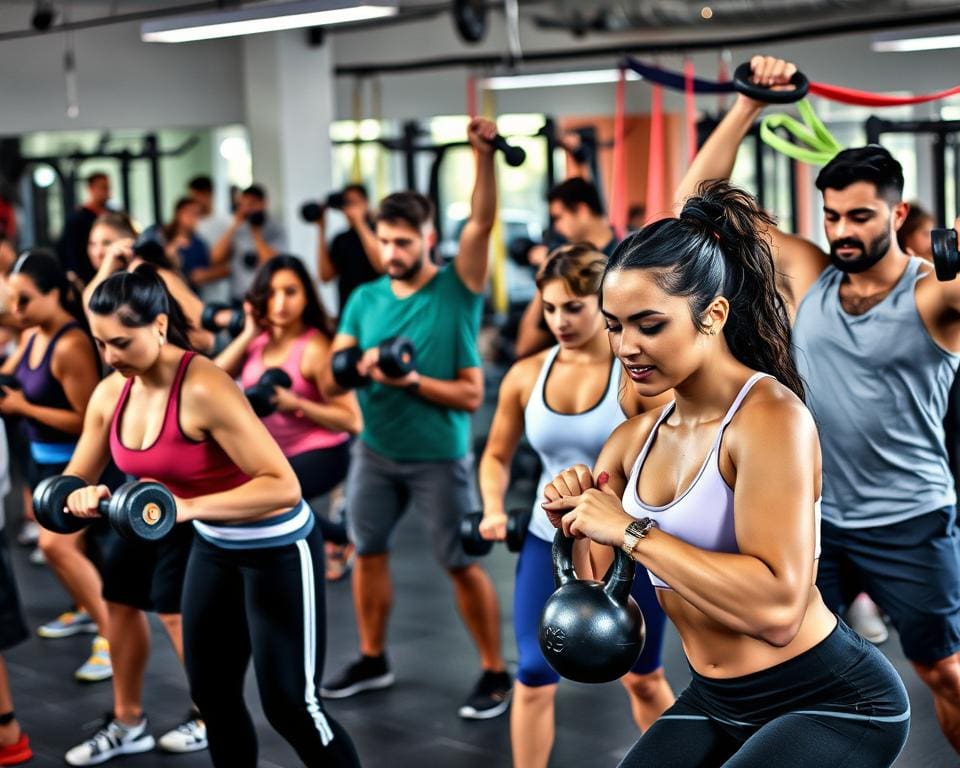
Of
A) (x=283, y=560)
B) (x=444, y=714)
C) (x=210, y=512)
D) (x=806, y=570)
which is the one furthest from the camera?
(x=444, y=714)

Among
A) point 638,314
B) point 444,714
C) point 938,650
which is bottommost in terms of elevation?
point 444,714

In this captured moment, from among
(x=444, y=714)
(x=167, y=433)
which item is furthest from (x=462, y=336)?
(x=167, y=433)

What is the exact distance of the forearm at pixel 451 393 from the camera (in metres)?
3.70

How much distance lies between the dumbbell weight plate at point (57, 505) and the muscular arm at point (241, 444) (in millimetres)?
238

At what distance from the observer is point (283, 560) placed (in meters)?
2.71

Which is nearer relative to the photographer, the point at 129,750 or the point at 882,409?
the point at 882,409

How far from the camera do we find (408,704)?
12.3 feet

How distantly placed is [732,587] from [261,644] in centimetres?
129

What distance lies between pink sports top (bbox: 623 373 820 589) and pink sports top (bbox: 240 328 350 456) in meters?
2.20

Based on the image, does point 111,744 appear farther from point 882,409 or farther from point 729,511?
point 729,511

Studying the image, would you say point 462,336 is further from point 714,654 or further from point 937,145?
point 937,145

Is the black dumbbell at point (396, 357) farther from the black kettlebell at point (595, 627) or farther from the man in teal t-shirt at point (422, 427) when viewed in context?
the black kettlebell at point (595, 627)

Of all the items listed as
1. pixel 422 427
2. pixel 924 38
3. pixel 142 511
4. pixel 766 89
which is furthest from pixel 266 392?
pixel 924 38

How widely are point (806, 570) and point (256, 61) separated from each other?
8.13 meters
